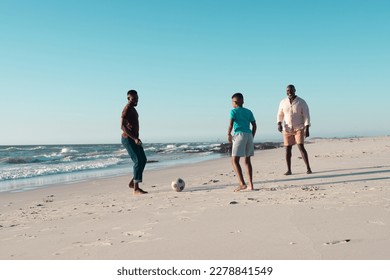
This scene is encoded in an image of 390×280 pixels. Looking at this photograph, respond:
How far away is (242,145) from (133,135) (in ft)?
7.01

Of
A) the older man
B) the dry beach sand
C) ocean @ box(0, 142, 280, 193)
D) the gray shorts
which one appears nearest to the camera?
the dry beach sand

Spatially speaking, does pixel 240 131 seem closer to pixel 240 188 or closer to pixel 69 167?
pixel 240 188

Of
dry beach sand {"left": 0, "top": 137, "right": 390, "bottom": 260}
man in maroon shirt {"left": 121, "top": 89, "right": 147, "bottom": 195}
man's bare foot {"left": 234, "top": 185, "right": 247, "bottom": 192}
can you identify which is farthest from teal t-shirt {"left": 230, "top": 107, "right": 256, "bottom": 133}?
man in maroon shirt {"left": 121, "top": 89, "right": 147, "bottom": 195}

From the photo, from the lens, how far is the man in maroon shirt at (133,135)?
6.99 meters

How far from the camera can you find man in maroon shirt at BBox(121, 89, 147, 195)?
22.9 feet

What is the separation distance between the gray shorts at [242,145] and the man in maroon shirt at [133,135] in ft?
6.03

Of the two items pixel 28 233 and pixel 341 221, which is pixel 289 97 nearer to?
pixel 341 221

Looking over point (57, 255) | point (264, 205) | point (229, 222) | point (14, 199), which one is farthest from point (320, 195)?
point (14, 199)

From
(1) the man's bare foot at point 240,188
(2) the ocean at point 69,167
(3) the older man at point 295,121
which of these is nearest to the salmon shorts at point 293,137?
(3) the older man at point 295,121

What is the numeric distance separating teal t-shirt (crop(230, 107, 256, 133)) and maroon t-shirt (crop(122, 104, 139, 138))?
1.93 meters

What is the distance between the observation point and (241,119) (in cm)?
663

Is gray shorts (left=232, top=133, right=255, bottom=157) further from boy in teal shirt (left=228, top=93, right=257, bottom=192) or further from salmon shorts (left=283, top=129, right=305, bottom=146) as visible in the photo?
salmon shorts (left=283, top=129, right=305, bottom=146)

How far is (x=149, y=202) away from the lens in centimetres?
566

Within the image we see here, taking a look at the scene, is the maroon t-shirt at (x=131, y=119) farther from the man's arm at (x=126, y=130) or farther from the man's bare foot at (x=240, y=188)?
the man's bare foot at (x=240, y=188)
